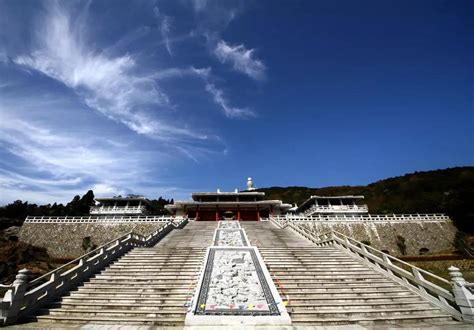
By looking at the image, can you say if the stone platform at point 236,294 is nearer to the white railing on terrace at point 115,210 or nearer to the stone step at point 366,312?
the stone step at point 366,312

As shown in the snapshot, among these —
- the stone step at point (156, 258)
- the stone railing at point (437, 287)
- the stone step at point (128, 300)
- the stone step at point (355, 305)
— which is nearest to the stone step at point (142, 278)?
the stone step at point (128, 300)

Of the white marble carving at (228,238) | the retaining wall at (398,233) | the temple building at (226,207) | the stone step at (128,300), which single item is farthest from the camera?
the temple building at (226,207)

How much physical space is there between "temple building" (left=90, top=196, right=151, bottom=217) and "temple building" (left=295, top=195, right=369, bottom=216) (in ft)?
97.5

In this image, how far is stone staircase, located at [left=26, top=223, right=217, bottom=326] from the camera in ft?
23.8

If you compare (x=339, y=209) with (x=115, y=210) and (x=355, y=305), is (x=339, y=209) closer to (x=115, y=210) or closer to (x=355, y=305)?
(x=355, y=305)

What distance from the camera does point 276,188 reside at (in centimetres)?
10031

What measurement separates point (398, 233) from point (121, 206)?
42.8 meters

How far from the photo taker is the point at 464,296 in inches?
281

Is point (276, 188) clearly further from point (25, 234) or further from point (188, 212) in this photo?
point (25, 234)

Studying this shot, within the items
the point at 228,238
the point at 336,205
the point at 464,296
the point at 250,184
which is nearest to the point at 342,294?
the point at 464,296

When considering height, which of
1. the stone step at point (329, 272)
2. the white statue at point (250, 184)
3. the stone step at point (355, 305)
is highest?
the white statue at point (250, 184)

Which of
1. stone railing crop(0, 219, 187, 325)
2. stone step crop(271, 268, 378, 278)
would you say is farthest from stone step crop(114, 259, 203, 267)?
stone step crop(271, 268, 378, 278)

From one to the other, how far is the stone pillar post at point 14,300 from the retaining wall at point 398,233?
84.9ft

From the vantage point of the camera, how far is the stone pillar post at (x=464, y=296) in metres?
7.04
